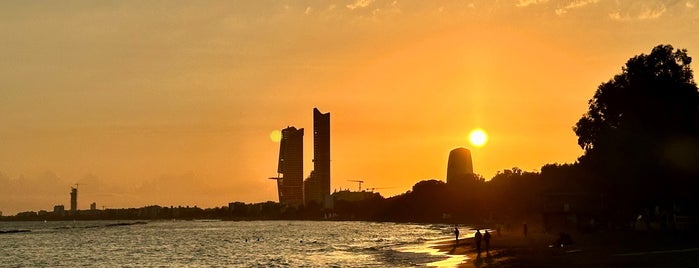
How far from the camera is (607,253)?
170 feet

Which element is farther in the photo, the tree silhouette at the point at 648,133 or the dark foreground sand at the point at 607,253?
the tree silhouette at the point at 648,133

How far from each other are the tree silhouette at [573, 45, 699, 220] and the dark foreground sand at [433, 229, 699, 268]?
515cm

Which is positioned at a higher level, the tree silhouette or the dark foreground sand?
the tree silhouette

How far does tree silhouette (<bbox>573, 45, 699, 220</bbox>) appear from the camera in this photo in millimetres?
69312

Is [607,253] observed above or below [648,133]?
below

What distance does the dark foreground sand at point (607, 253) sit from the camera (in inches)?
1732

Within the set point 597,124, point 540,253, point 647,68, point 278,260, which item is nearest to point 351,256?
point 278,260

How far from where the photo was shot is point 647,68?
75.8 m

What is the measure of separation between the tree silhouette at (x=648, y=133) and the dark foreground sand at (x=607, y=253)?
16.9 feet

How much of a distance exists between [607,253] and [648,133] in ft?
75.4

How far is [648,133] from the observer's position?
70875mm

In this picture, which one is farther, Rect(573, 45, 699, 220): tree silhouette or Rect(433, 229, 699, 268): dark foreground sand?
Rect(573, 45, 699, 220): tree silhouette

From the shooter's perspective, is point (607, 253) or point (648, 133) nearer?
point (607, 253)

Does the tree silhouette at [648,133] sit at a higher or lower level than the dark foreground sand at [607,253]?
higher
